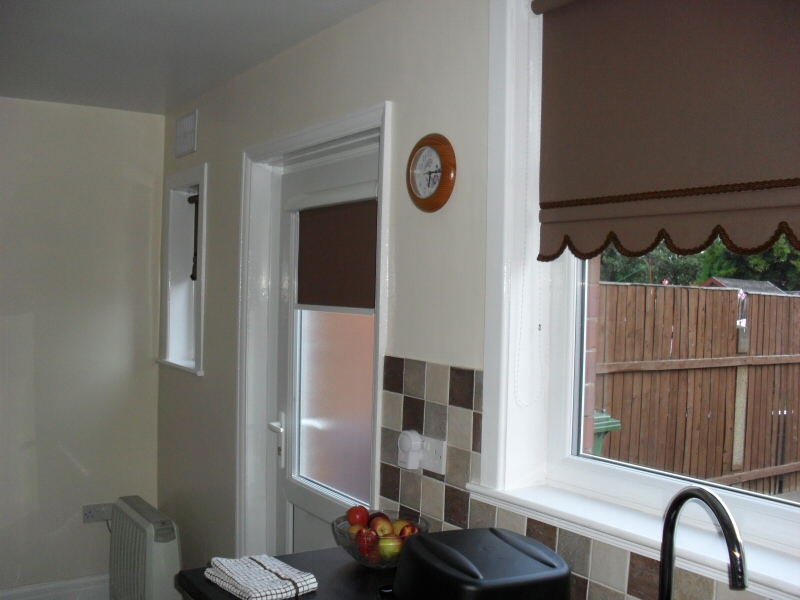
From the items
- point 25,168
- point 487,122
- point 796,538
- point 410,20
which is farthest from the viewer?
point 25,168

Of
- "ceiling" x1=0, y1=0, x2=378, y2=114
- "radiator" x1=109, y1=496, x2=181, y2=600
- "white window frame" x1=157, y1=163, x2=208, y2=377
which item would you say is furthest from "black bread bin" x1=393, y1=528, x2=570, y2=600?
"white window frame" x1=157, y1=163, x2=208, y2=377

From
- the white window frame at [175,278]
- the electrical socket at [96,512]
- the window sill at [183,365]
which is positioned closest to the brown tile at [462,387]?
the window sill at [183,365]

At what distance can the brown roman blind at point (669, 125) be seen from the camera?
1.29 metres

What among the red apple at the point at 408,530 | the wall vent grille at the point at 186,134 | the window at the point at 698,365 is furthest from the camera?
the wall vent grille at the point at 186,134

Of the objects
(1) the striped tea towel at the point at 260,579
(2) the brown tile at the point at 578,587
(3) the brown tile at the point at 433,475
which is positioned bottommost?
(1) the striped tea towel at the point at 260,579

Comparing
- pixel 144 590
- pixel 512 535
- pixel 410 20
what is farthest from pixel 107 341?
pixel 512 535

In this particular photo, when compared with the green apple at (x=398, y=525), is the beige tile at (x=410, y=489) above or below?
above

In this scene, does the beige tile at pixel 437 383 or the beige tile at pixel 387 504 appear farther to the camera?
the beige tile at pixel 387 504

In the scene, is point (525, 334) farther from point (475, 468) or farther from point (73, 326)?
point (73, 326)

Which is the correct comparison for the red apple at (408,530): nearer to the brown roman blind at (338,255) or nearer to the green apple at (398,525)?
the green apple at (398,525)

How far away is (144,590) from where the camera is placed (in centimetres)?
317

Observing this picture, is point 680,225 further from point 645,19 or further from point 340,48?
point 340,48

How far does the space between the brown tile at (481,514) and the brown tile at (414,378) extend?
0.33 metres

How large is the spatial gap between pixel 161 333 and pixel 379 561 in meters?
2.46
